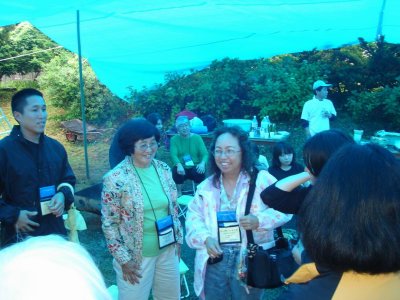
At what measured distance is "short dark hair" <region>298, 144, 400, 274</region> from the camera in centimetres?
94

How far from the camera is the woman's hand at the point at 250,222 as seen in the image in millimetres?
2072

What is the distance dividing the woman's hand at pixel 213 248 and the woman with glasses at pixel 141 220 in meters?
0.44

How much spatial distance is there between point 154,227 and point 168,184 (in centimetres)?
32

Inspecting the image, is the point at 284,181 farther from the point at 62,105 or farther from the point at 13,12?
the point at 62,105

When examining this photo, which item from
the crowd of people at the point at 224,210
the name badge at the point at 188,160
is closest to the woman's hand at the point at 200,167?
the name badge at the point at 188,160

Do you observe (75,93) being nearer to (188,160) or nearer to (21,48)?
(21,48)

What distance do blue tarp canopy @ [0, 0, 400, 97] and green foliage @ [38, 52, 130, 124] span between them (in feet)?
16.9

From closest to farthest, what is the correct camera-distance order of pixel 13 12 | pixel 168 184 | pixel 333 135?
pixel 333 135, pixel 168 184, pixel 13 12

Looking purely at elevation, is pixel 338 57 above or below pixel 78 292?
above

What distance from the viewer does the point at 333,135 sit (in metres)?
1.71

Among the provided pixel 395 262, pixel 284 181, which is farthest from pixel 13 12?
pixel 395 262

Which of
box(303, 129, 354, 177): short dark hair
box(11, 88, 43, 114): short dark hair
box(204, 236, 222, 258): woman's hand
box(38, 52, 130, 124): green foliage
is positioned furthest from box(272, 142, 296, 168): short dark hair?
box(38, 52, 130, 124): green foliage

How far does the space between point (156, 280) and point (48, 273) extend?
75.0 inches

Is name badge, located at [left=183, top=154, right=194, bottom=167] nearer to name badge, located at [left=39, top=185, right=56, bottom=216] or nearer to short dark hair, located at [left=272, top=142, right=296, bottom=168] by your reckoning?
short dark hair, located at [left=272, top=142, right=296, bottom=168]
